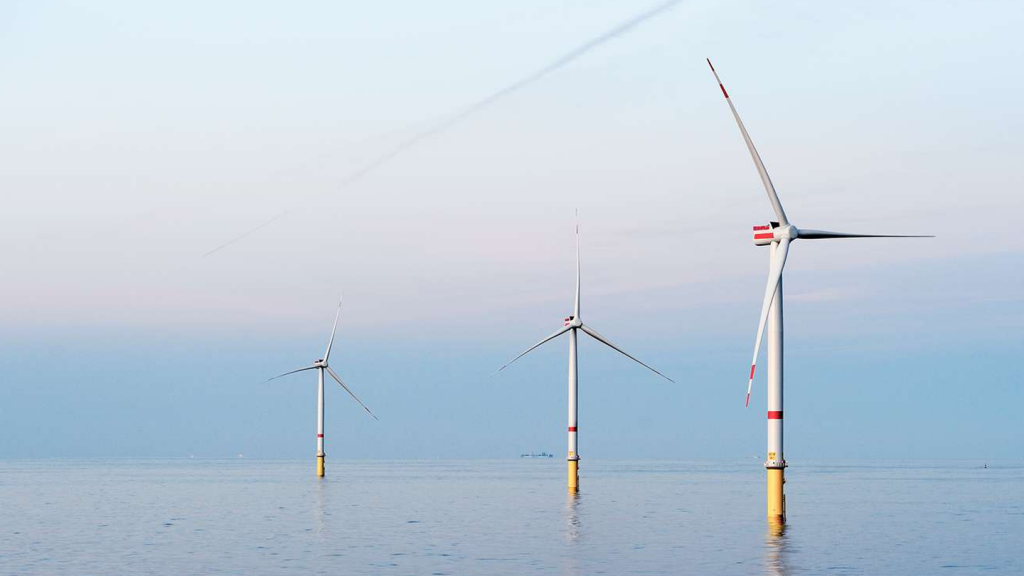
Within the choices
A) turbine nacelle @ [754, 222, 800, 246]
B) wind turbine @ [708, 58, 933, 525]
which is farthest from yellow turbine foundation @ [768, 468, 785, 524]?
turbine nacelle @ [754, 222, 800, 246]

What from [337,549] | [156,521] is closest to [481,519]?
[156,521]

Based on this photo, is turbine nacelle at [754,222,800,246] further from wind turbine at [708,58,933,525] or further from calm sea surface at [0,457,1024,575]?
calm sea surface at [0,457,1024,575]

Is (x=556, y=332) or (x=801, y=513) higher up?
(x=556, y=332)

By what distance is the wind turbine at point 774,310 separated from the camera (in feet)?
239

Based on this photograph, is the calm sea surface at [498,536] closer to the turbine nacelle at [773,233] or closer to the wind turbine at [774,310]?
the wind turbine at [774,310]

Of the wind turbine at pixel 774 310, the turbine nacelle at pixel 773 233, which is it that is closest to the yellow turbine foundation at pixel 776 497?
the wind turbine at pixel 774 310

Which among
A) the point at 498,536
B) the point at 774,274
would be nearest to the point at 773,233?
the point at 774,274

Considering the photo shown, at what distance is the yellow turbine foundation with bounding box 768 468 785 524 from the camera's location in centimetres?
7619

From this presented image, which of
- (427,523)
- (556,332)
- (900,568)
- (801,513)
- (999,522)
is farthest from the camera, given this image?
(556,332)

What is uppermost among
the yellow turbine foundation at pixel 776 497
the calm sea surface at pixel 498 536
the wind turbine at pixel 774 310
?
the wind turbine at pixel 774 310

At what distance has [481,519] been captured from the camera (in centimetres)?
10206

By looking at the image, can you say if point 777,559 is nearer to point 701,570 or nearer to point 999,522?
point 701,570

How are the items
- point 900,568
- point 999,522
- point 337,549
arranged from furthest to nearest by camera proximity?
point 999,522
point 337,549
point 900,568

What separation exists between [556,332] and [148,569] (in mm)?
75639
